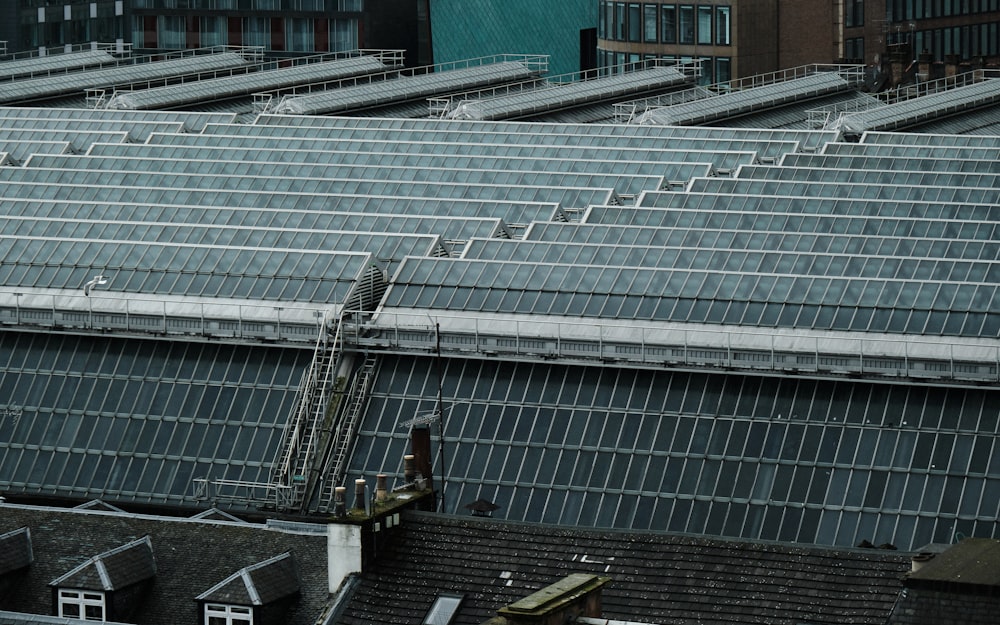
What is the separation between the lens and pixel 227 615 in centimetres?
6644

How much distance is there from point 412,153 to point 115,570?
70.1m

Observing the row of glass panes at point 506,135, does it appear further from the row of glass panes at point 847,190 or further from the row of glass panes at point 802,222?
the row of glass panes at point 802,222

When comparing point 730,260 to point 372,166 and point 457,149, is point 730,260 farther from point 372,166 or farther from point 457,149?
point 457,149

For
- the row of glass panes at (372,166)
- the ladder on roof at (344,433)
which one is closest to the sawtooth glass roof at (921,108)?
the row of glass panes at (372,166)

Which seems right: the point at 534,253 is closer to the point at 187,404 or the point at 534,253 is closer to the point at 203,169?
the point at 187,404

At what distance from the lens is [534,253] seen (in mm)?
99125

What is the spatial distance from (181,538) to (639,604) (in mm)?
15260

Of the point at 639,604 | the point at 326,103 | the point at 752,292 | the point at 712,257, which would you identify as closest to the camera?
the point at 639,604

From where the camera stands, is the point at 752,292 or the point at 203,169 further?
the point at 203,169

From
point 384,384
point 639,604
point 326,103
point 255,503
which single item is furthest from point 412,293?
point 326,103

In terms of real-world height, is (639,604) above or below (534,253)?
below

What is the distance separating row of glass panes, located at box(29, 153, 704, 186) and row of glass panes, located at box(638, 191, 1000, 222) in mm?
15839

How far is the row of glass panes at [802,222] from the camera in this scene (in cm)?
10800

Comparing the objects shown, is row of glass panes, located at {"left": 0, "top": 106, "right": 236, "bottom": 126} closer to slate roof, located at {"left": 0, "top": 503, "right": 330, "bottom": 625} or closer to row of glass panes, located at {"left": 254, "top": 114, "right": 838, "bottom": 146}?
row of glass panes, located at {"left": 254, "top": 114, "right": 838, "bottom": 146}
